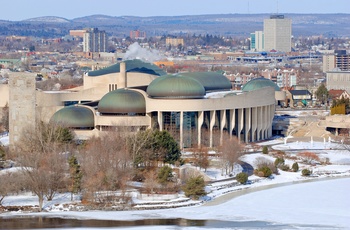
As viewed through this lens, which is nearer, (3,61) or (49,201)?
(49,201)

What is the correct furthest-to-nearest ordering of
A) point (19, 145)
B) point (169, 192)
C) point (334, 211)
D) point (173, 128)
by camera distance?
point (173, 128)
point (19, 145)
point (169, 192)
point (334, 211)

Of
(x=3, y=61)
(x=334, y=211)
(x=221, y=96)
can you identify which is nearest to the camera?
(x=334, y=211)

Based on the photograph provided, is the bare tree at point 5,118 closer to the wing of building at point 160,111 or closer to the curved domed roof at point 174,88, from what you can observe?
the wing of building at point 160,111

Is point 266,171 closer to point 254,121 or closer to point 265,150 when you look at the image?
point 265,150

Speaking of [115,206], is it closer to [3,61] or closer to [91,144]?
[91,144]

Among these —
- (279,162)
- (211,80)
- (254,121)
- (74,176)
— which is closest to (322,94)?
(211,80)


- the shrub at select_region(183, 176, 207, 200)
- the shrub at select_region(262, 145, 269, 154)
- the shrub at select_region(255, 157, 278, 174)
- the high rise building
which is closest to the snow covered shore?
the shrub at select_region(183, 176, 207, 200)

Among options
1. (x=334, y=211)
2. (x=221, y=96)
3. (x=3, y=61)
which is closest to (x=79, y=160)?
(x=334, y=211)
